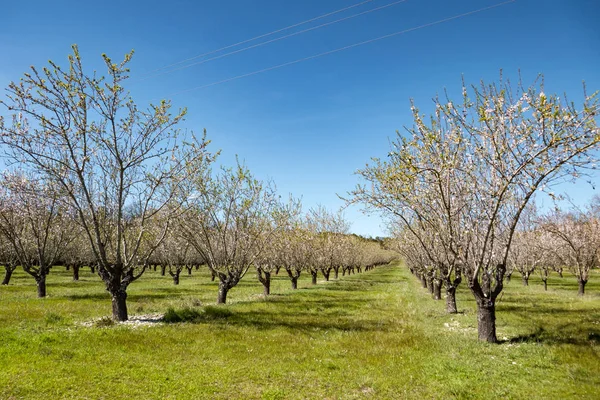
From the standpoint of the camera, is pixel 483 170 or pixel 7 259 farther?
pixel 7 259

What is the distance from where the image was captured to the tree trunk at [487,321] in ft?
44.7

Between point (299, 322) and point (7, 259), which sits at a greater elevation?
Answer: point (7, 259)

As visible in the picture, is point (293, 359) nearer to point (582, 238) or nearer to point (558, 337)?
point (558, 337)

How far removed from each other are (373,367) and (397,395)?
6.59 feet

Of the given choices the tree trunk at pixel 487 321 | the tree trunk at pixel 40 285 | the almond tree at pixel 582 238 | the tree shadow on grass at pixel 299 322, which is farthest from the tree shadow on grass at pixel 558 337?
the tree trunk at pixel 40 285

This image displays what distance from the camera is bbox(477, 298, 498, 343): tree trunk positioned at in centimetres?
1363

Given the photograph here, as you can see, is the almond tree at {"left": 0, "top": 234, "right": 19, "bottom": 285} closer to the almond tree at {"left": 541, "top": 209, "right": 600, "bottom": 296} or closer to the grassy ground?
the grassy ground

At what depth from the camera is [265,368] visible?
411 inches

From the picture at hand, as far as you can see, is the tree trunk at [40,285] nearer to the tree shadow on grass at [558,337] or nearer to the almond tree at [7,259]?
the almond tree at [7,259]

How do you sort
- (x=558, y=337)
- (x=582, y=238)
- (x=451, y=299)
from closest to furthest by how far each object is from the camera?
(x=558, y=337), (x=451, y=299), (x=582, y=238)

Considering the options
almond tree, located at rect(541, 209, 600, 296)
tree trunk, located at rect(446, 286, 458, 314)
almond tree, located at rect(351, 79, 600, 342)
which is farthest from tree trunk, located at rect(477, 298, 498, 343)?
almond tree, located at rect(541, 209, 600, 296)

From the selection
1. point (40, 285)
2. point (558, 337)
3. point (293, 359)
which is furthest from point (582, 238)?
point (40, 285)

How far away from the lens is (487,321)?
541 inches

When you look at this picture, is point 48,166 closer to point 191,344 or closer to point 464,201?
point 191,344
